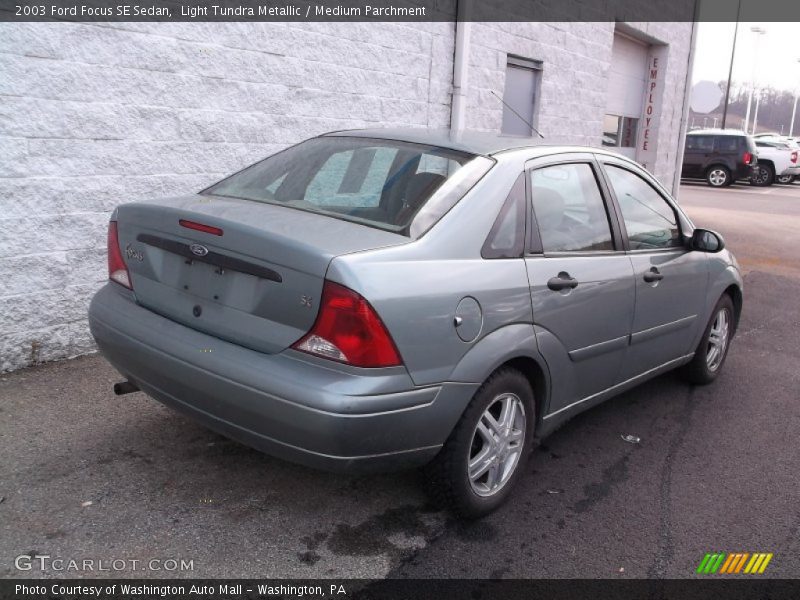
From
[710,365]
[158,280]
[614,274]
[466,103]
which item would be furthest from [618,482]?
[466,103]

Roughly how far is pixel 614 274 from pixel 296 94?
126 inches

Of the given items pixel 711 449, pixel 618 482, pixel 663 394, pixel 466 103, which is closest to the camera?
pixel 618 482

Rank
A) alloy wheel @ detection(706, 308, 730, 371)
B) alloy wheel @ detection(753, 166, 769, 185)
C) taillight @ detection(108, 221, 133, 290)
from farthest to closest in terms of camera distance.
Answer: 1. alloy wheel @ detection(753, 166, 769, 185)
2. alloy wheel @ detection(706, 308, 730, 371)
3. taillight @ detection(108, 221, 133, 290)

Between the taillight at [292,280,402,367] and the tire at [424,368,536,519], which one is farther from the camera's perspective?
the tire at [424,368,536,519]

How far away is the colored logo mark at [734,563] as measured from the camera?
3.09 meters

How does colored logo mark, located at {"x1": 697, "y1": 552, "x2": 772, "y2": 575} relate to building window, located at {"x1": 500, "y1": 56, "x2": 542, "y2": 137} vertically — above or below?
below

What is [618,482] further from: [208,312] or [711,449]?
[208,312]

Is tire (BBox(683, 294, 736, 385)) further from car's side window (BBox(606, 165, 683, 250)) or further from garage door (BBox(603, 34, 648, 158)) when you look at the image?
garage door (BBox(603, 34, 648, 158))

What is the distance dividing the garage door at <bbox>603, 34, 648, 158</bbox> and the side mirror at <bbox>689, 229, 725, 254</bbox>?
741 cm

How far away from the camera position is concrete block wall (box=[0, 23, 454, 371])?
4527 mm

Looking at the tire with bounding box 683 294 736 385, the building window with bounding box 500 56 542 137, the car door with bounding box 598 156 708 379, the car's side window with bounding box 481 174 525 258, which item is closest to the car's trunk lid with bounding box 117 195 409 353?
the car's side window with bounding box 481 174 525 258

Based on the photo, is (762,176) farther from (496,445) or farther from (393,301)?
(393,301)

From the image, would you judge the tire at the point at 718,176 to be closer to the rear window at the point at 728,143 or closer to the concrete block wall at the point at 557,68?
the rear window at the point at 728,143

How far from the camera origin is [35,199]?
15.1 feet
